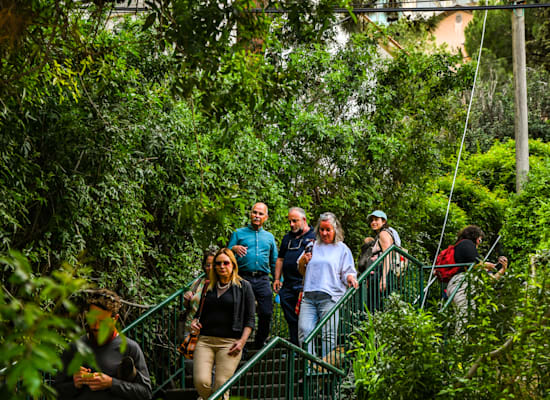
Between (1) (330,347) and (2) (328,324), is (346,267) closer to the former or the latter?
(2) (328,324)

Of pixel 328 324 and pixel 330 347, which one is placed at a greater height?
pixel 328 324

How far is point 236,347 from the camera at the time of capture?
24.0 feet

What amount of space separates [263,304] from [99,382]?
3873mm

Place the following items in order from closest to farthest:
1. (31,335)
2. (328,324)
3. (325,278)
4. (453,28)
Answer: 1. (31,335)
2. (328,324)
3. (325,278)
4. (453,28)

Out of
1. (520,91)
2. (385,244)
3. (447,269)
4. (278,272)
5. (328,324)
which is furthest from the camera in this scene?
(520,91)

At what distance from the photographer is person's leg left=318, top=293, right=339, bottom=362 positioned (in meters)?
7.96

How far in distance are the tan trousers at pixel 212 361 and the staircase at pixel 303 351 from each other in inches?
7.5

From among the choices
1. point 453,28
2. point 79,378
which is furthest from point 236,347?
point 453,28

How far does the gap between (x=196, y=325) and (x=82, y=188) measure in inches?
93.2

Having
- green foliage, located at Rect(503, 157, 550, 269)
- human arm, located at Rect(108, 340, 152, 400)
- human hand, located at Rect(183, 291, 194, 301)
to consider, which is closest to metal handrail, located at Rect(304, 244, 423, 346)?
human hand, located at Rect(183, 291, 194, 301)

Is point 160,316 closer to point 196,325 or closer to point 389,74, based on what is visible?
point 196,325

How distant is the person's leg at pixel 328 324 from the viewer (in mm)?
7960

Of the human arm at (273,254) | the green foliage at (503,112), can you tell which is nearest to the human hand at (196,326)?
the human arm at (273,254)

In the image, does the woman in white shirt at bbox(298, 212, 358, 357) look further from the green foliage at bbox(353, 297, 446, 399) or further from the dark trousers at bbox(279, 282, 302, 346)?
the green foliage at bbox(353, 297, 446, 399)
